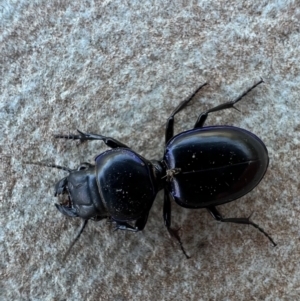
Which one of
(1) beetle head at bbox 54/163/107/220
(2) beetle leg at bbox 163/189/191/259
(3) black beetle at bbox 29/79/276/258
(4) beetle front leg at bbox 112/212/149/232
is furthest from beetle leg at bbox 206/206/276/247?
(1) beetle head at bbox 54/163/107/220

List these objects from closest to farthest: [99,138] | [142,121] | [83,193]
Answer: [83,193], [99,138], [142,121]

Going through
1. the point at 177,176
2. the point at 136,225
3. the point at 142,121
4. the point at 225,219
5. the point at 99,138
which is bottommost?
the point at 225,219

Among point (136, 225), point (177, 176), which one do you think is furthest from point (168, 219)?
point (177, 176)

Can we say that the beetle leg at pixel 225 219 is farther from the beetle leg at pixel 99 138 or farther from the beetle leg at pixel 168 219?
the beetle leg at pixel 99 138

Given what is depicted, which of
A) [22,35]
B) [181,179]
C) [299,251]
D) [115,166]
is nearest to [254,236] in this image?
[299,251]

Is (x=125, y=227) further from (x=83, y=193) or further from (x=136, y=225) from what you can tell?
(x=83, y=193)

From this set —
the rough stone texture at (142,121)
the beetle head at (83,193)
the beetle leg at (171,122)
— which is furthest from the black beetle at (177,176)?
the rough stone texture at (142,121)
